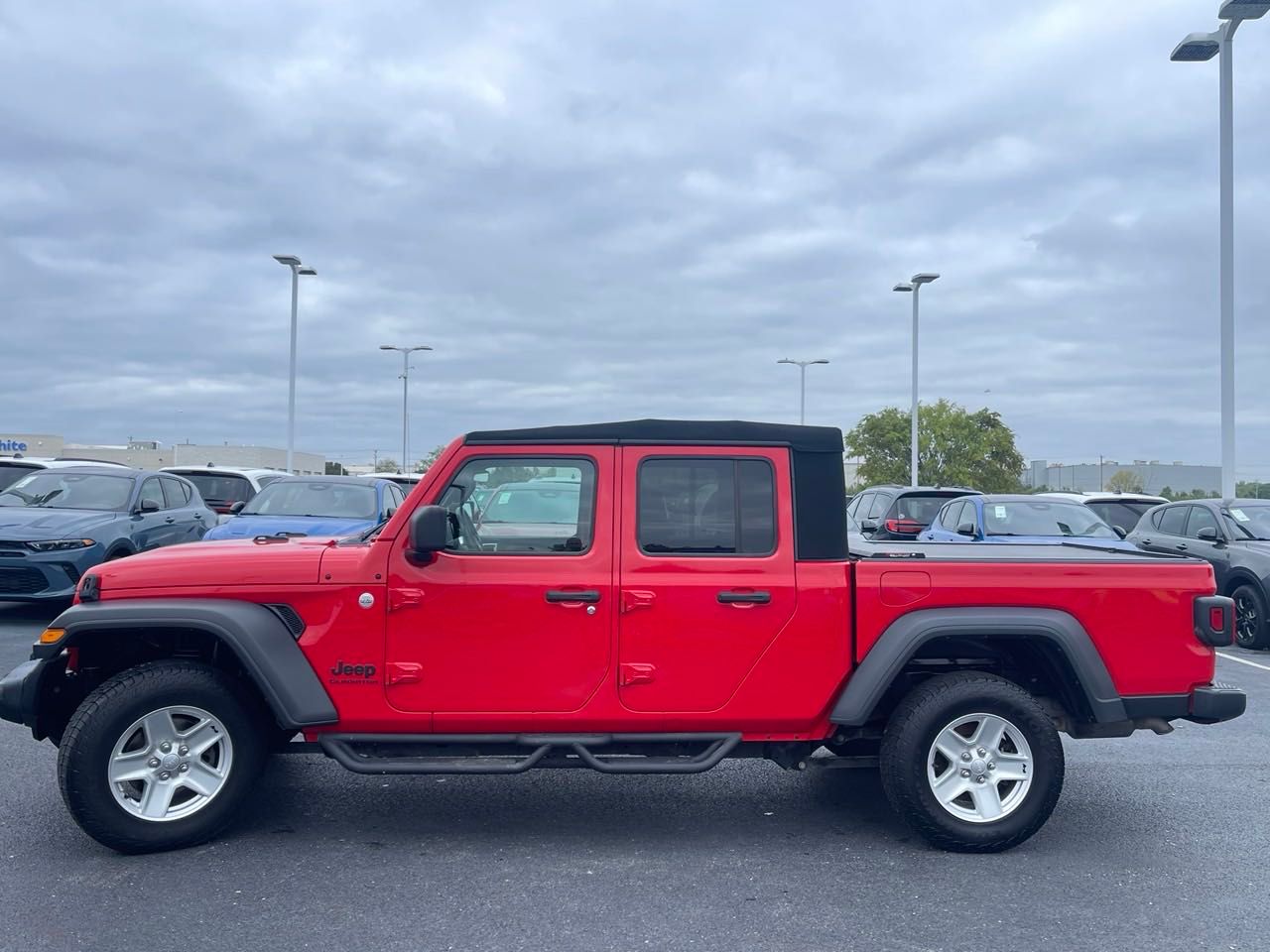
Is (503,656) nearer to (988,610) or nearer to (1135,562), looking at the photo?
(988,610)

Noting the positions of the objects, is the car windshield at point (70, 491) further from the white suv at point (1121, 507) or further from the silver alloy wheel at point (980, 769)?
the white suv at point (1121, 507)

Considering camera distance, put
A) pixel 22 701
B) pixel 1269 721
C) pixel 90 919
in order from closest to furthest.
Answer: pixel 90 919
pixel 22 701
pixel 1269 721

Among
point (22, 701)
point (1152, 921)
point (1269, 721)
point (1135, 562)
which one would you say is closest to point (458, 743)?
point (22, 701)

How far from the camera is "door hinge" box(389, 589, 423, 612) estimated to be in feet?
16.2

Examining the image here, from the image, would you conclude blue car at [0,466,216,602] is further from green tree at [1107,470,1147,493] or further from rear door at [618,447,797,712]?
green tree at [1107,470,1147,493]

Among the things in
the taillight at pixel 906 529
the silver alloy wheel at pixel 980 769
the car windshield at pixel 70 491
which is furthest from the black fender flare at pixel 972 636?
the car windshield at pixel 70 491

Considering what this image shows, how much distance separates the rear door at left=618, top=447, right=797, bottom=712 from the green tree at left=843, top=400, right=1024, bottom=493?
2134 inches

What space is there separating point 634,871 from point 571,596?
1189mm

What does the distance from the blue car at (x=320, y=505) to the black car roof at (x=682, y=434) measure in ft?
23.8

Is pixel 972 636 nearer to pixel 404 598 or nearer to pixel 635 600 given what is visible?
pixel 635 600

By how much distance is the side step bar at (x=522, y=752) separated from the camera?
4.87 metres

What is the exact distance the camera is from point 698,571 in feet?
16.6

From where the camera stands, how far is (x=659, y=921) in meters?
4.23

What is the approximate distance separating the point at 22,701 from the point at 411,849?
1.79 meters
